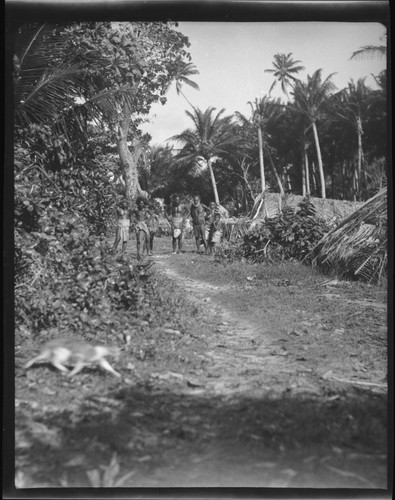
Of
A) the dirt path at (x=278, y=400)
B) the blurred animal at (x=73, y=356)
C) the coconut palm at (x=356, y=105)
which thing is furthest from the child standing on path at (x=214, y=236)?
the blurred animal at (x=73, y=356)

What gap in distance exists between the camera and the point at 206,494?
3262 mm

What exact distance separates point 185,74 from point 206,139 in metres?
0.68

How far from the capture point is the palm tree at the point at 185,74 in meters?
4.54

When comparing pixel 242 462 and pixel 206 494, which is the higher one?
pixel 242 462

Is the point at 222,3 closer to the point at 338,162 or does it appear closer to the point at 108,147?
the point at 108,147

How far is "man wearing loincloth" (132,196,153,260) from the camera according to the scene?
17.2ft

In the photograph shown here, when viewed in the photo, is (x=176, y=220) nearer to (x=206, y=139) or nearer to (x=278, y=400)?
(x=206, y=139)

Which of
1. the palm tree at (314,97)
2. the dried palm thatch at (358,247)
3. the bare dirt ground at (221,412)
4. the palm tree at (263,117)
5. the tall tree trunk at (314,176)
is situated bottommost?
the bare dirt ground at (221,412)

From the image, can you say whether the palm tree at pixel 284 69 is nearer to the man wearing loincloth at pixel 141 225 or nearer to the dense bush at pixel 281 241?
the man wearing loincloth at pixel 141 225

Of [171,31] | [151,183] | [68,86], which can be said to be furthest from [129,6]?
[151,183]

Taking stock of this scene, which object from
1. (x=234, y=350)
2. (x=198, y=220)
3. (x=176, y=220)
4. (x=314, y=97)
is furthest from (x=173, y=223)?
(x=314, y=97)

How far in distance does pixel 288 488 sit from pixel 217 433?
2.03 ft

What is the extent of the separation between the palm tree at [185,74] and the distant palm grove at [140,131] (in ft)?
0.04

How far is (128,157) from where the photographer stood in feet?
16.5
